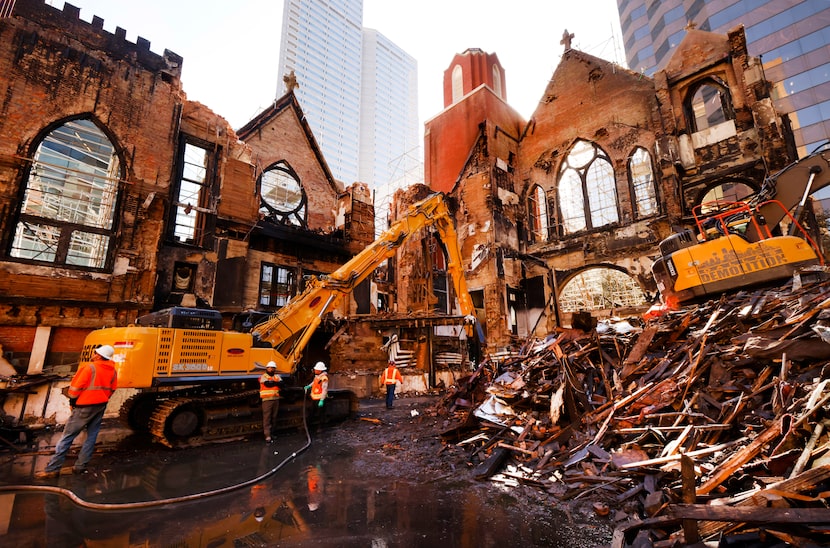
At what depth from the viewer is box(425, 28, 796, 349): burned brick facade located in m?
15.3

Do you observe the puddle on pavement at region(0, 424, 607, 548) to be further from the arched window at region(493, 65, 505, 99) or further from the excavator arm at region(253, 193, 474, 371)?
the arched window at region(493, 65, 505, 99)

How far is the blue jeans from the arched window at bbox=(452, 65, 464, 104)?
26288mm

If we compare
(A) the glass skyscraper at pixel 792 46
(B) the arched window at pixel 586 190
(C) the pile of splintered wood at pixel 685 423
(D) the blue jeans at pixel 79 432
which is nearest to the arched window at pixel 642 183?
(B) the arched window at pixel 586 190

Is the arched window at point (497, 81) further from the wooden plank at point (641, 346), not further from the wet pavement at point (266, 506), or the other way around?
the wet pavement at point (266, 506)

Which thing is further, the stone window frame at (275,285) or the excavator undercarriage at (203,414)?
the stone window frame at (275,285)

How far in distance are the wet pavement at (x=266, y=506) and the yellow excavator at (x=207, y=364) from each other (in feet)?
3.19

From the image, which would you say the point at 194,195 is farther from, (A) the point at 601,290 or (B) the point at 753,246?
(A) the point at 601,290

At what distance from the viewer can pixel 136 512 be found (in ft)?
13.1

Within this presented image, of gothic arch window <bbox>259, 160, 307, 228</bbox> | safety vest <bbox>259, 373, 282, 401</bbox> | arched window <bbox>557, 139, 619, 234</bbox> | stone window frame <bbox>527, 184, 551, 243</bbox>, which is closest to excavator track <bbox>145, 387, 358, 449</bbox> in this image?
safety vest <bbox>259, 373, 282, 401</bbox>

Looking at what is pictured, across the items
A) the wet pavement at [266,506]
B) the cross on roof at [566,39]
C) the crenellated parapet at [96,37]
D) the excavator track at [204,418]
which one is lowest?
the wet pavement at [266,506]

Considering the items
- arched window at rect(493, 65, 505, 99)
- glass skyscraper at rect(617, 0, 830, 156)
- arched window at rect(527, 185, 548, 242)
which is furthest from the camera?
arched window at rect(493, 65, 505, 99)

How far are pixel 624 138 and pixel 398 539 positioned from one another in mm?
19940

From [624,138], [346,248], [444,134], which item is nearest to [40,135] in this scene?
[346,248]

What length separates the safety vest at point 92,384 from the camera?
5.52 metres
